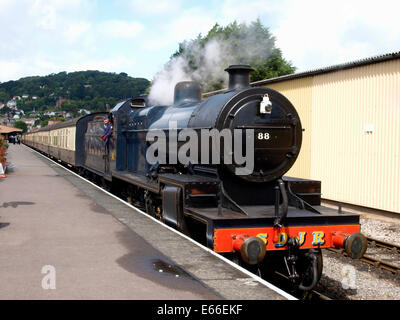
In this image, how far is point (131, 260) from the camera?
6.16m

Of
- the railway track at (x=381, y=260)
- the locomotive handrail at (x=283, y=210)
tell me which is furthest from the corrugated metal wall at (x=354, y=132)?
the locomotive handrail at (x=283, y=210)

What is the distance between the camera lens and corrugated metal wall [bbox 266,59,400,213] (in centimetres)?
1206

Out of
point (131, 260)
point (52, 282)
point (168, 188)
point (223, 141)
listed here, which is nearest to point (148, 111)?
point (168, 188)

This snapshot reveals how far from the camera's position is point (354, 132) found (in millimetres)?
13422

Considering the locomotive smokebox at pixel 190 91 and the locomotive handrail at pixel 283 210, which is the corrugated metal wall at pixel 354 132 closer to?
the locomotive smokebox at pixel 190 91

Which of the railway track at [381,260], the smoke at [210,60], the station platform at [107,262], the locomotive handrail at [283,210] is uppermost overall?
the smoke at [210,60]

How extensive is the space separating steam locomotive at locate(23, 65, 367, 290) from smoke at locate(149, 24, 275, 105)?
3.44 m

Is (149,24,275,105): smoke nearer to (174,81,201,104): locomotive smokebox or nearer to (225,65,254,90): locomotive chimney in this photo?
(174,81,201,104): locomotive smokebox

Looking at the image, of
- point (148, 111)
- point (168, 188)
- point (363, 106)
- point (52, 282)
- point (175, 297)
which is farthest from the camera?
point (363, 106)

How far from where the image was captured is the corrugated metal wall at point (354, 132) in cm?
1206

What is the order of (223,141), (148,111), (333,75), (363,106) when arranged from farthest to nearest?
(333,75), (363,106), (148,111), (223,141)

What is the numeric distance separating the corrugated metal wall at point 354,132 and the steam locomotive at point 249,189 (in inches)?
230

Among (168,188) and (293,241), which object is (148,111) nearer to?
(168,188)
